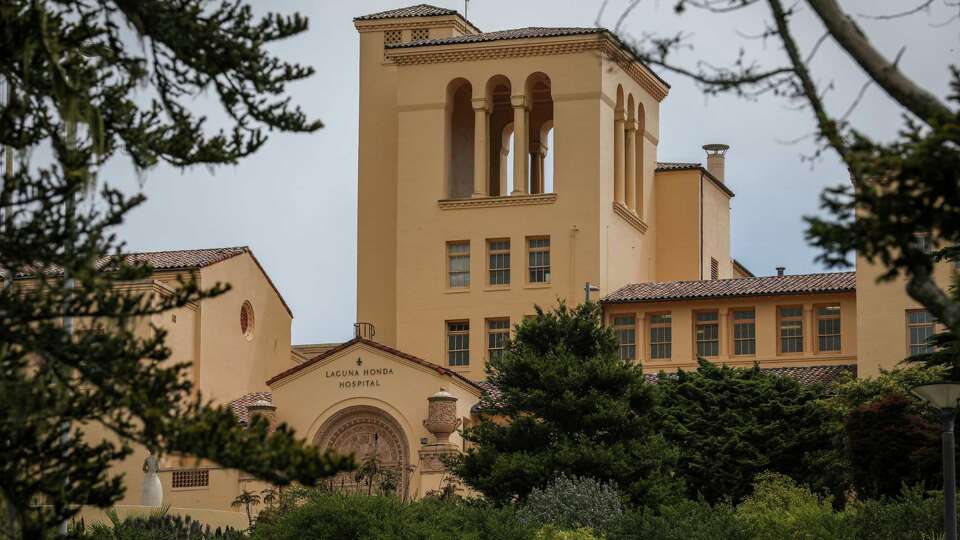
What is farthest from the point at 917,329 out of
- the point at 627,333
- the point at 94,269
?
the point at 94,269

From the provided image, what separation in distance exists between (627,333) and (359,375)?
32.1 feet

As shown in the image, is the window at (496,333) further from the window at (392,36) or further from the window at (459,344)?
the window at (392,36)

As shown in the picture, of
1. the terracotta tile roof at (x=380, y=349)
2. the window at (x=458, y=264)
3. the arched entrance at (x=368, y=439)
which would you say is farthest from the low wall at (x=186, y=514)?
the window at (x=458, y=264)

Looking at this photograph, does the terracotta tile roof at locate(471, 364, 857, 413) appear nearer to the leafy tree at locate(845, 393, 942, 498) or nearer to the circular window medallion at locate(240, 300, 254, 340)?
the circular window medallion at locate(240, 300, 254, 340)

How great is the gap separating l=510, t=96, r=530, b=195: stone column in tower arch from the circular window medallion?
9.30m

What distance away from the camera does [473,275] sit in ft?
227

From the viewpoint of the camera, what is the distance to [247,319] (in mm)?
68688

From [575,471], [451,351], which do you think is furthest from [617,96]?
[575,471]

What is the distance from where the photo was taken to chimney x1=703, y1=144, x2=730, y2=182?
262ft

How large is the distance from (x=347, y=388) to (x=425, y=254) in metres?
10.5

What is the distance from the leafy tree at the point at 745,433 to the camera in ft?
171

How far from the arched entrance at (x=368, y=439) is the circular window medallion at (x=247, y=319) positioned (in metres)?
8.61

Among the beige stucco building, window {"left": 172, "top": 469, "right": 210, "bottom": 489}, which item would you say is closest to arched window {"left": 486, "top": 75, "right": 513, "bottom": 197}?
the beige stucco building

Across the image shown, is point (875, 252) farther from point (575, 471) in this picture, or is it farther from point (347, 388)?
point (347, 388)
